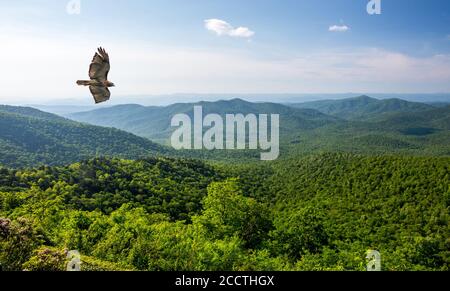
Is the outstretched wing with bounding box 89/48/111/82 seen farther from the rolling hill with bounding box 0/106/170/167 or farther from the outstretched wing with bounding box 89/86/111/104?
the rolling hill with bounding box 0/106/170/167


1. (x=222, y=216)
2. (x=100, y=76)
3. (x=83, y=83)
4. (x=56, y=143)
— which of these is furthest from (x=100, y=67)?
(x=56, y=143)

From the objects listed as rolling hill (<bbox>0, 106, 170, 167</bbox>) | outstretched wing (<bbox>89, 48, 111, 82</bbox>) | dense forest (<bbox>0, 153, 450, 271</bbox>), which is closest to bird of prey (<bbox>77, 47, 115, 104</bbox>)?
outstretched wing (<bbox>89, 48, 111, 82</bbox>)

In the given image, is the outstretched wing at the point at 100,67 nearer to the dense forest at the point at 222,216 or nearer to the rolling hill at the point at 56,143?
the dense forest at the point at 222,216

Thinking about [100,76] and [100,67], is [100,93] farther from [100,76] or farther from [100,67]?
[100,67]

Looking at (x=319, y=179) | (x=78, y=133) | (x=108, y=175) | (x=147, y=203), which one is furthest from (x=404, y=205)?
(x=78, y=133)

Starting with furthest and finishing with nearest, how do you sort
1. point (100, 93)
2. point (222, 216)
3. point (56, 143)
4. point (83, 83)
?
point (56, 143)
point (222, 216)
point (100, 93)
point (83, 83)
